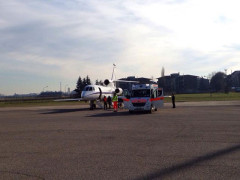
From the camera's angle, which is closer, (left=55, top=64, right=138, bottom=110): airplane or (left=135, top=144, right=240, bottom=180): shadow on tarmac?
(left=135, top=144, right=240, bottom=180): shadow on tarmac

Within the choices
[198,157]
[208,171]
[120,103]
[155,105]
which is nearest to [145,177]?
[208,171]

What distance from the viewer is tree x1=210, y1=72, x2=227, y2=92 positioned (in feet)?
420

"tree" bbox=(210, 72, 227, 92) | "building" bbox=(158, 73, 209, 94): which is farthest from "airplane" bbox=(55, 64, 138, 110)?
"building" bbox=(158, 73, 209, 94)

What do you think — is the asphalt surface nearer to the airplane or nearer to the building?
the airplane

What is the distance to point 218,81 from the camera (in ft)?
430

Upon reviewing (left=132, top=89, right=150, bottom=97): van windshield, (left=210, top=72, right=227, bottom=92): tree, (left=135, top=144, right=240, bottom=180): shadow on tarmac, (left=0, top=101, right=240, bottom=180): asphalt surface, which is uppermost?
(left=210, top=72, right=227, bottom=92): tree

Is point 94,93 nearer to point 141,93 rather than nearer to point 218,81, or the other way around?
point 141,93

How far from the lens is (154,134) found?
1234 centimetres

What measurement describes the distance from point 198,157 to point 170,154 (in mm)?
802

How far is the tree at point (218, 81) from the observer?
128 meters

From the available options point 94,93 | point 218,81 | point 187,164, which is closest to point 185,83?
point 218,81

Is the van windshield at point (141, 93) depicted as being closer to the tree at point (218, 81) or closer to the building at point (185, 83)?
the tree at point (218, 81)

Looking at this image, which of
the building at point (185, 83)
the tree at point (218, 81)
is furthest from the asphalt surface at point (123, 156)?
the building at point (185, 83)

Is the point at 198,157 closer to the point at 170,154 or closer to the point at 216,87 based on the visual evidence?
the point at 170,154
